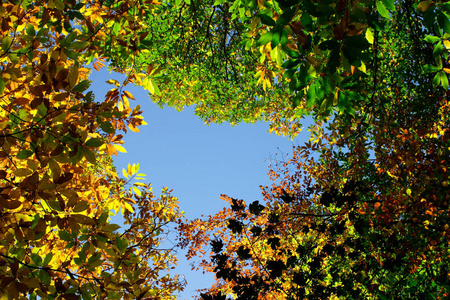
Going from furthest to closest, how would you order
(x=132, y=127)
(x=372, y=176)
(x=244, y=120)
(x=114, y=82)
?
(x=244, y=120), (x=372, y=176), (x=132, y=127), (x=114, y=82)

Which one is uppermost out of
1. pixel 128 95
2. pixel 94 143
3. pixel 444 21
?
pixel 128 95

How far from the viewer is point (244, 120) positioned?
482 inches

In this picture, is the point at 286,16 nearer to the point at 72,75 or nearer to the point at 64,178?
the point at 72,75

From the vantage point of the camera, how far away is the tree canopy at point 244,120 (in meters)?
2.34

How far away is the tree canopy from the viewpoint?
2.34 meters

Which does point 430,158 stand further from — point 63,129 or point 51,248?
point 51,248

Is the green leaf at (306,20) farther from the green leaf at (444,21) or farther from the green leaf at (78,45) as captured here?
the green leaf at (78,45)

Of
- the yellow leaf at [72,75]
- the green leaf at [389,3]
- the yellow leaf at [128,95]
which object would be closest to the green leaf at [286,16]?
the green leaf at [389,3]

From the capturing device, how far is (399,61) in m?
7.04

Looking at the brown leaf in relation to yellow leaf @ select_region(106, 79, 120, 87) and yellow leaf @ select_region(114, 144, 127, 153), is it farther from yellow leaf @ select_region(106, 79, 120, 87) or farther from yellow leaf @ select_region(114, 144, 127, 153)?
yellow leaf @ select_region(106, 79, 120, 87)

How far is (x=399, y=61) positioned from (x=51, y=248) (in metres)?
8.15

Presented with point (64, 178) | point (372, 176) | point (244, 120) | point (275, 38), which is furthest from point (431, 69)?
point (244, 120)

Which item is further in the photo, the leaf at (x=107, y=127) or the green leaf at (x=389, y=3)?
the leaf at (x=107, y=127)

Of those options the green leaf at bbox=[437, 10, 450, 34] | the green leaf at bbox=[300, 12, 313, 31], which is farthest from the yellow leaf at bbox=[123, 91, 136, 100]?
the green leaf at bbox=[437, 10, 450, 34]
